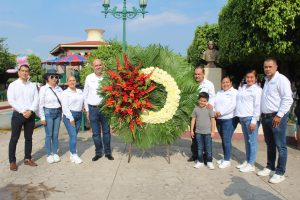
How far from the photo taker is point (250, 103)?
3.89 metres

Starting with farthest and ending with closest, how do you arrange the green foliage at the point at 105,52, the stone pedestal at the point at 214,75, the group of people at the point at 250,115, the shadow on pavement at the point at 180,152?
the stone pedestal at the point at 214,75 → the green foliage at the point at 105,52 → the shadow on pavement at the point at 180,152 → the group of people at the point at 250,115

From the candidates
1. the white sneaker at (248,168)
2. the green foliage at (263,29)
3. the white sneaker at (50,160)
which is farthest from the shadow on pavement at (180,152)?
the green foliage at (263,29)

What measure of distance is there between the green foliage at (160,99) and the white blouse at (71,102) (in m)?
0.47

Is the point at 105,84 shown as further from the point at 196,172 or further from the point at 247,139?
the point at 247,139

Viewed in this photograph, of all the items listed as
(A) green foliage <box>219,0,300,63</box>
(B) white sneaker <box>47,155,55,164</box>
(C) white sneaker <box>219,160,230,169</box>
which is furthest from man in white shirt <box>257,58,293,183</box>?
(A) green foliage <box>219,0,300,63</box>

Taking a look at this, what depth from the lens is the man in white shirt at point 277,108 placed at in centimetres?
335

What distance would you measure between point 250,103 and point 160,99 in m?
1.59

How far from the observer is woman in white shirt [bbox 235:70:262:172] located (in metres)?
3.80

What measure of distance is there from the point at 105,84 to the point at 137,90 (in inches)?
30.3

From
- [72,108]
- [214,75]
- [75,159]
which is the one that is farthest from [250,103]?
[214,75]

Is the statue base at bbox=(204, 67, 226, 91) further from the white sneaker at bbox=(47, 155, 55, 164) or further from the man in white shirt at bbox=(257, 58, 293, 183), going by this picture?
the white sneaker at bbox=(47, 155, 55, 164)

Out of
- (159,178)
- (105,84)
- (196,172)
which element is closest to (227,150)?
(196,172)

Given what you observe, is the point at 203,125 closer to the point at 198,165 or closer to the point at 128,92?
the point at 198,165

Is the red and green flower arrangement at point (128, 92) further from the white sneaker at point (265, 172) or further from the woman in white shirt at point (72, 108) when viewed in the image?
the white sneaker at point (265, 172)
